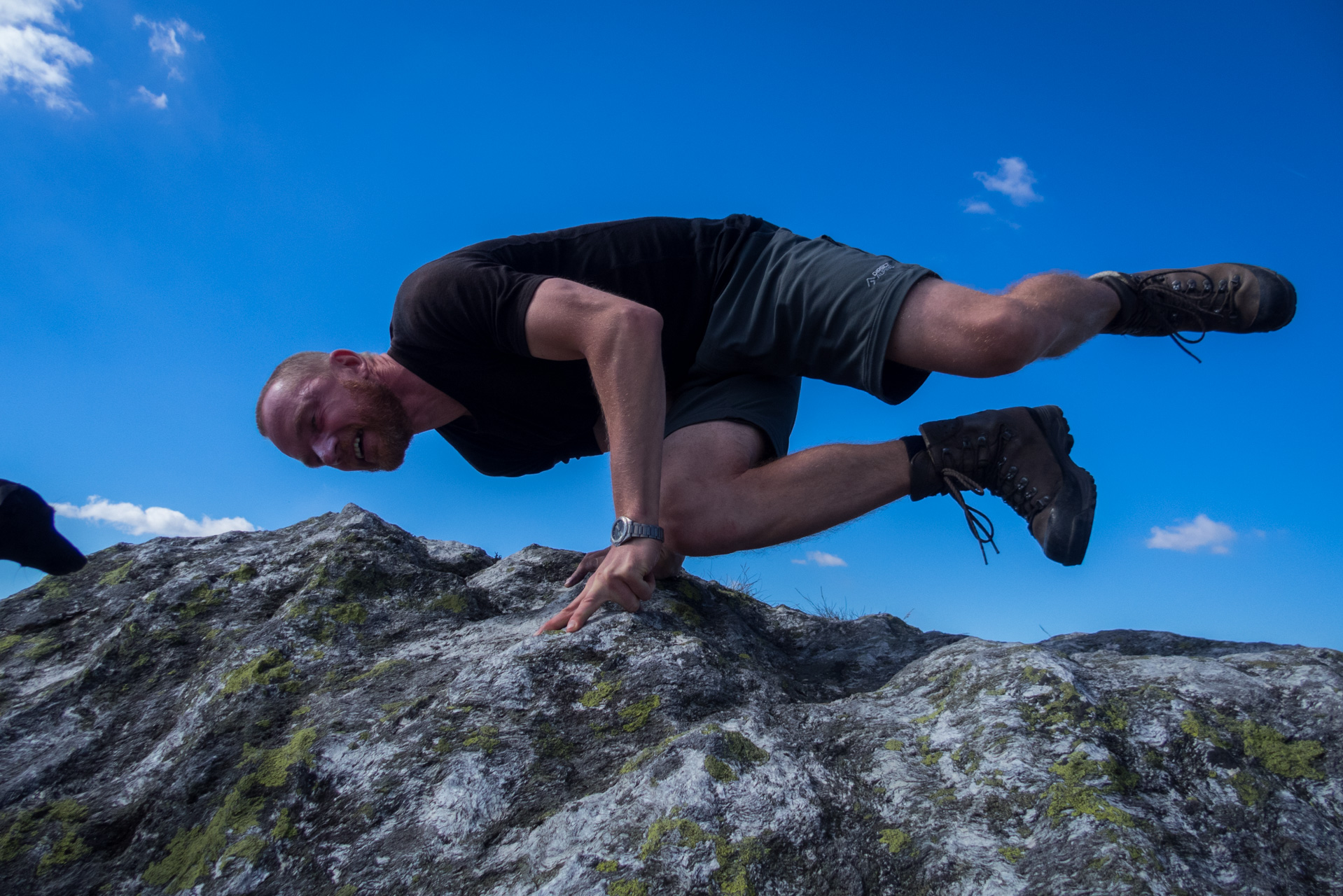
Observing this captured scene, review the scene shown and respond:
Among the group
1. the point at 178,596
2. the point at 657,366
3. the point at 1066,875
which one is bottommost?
the point at 1066,875

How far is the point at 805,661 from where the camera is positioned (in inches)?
121

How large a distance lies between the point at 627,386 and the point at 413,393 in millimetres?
1610

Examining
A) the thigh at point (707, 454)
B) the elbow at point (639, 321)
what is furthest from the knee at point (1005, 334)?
the elbow at point (639, 321)

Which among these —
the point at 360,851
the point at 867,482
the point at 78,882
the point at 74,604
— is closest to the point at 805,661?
the point at 867,482

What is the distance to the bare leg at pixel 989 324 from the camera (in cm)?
309

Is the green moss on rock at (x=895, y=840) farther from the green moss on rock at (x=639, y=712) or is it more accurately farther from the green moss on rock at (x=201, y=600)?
the green moss on rock at (x=201, y=600)

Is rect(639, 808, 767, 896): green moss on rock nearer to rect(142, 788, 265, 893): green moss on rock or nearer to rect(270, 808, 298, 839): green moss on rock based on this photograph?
rect(270, 808, 298, 839): green moss on rock

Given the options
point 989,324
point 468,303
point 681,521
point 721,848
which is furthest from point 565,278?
point 721,848

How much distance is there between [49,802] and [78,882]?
33cm

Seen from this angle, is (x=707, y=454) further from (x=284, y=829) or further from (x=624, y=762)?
(x=284, y=829)

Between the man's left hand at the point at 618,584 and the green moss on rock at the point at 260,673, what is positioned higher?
the man's left hand at the point at 618,584

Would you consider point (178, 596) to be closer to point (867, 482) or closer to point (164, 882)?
point (164, 882)

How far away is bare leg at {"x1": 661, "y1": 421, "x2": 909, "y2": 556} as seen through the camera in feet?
10.6

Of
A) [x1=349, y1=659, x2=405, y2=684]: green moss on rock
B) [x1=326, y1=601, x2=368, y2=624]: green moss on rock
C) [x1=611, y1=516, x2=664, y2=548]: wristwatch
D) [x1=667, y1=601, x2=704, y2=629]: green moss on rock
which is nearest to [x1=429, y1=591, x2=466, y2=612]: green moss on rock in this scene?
[x1=326, y1=601, x2=368, y2=624]: green moss on rock
